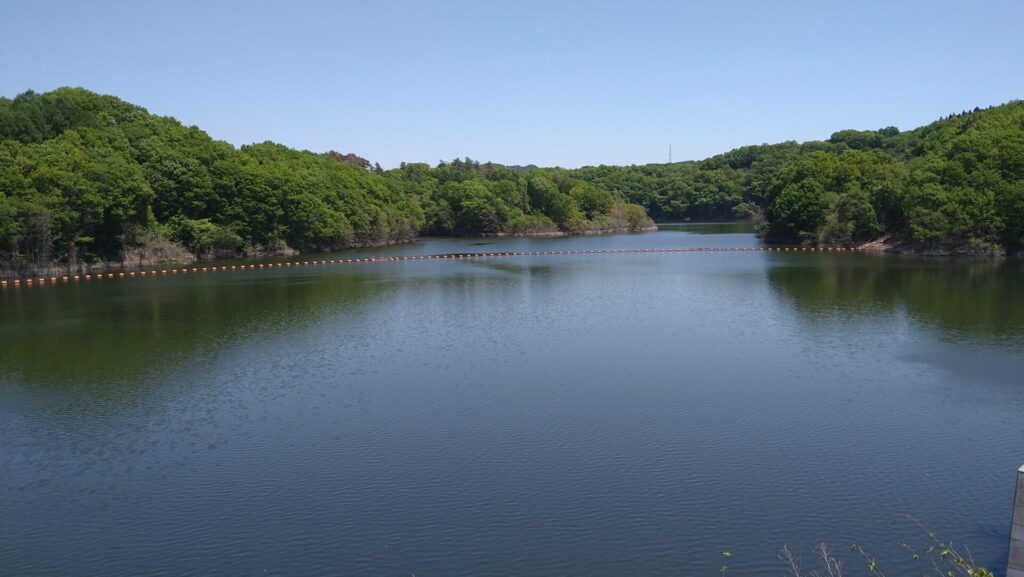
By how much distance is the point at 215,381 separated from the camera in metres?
18.9

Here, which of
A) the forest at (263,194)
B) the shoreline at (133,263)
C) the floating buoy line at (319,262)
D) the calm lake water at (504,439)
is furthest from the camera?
the forest at (263,194)

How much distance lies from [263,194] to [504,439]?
5295 cm

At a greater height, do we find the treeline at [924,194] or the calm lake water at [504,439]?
the treeline at [924,194]

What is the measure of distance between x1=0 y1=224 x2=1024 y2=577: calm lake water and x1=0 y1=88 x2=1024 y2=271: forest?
61.4ft

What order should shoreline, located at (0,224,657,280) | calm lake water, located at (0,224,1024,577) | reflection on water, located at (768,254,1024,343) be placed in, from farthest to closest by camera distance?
shoreline, located at (0,224,657,280)
reflection on water, located at (768,254,1024,343)
calm lake water, located at (0,224,1024,577)

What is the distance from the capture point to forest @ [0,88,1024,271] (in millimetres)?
45750

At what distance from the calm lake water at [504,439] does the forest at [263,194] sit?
18.7m

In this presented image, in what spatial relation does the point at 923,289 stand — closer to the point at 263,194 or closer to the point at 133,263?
the point at 133,263

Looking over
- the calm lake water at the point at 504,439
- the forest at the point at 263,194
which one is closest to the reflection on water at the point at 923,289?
the calm lake water at the point at 504,439

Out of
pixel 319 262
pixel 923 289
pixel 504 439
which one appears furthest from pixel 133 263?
pixel 923 289

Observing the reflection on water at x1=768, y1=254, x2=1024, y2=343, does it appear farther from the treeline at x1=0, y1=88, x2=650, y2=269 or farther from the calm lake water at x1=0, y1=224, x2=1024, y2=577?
the treeline at x1=0, y1=88, x2=650, y2=269

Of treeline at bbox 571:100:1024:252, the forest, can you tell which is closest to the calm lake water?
the forest

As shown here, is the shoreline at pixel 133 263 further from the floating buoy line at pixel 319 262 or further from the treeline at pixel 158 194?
the floating buoy line at pixel 319 262

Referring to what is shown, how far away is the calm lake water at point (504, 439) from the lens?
10312 millimetres
